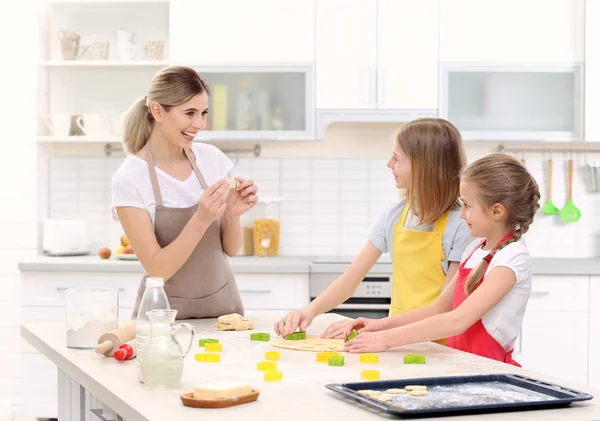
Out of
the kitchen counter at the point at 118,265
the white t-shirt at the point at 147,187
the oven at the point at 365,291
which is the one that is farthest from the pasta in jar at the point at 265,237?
the white t-shirt at the point at 147,187

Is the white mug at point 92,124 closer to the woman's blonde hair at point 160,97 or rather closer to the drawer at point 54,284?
the drawer at point 54,284

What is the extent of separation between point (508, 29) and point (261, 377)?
128 inches

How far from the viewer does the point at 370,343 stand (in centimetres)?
213

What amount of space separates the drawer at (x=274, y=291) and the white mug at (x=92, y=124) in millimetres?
1161

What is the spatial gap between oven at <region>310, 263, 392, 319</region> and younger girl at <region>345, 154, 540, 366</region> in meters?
1.80

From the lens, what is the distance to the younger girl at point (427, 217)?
261cm

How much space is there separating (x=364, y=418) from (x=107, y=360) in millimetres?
790

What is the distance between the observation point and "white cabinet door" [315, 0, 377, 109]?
14.9 feet

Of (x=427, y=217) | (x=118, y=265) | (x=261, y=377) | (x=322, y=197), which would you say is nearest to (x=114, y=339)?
(x=261, y=377)

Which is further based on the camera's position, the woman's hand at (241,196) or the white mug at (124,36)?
the white mug at (124,36)

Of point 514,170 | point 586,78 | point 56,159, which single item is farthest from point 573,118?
point 56,159

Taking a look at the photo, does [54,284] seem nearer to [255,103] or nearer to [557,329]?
[255,103]

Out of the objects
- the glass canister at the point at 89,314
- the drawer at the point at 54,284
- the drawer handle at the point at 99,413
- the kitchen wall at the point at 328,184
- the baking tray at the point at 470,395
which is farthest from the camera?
the kitchen wall at the point at 328,184

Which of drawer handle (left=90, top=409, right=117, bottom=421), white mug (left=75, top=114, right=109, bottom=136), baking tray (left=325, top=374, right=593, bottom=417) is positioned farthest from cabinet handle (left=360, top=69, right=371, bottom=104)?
baking tray (left=325, top=374, right=593, bottom=417)
